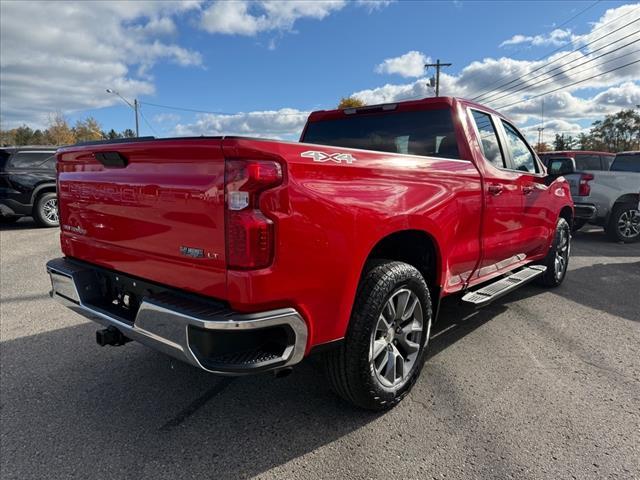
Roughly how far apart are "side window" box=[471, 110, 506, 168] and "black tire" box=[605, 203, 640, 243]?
22.2 ft

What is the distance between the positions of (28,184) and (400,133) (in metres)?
9.49

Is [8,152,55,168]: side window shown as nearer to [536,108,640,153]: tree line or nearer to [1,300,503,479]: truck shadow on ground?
[1,300,503,479]: truck shadow on ground

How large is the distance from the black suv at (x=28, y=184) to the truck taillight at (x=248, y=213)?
9689mm

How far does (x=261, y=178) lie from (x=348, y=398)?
143 centimetres

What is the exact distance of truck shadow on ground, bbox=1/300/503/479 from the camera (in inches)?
91.0

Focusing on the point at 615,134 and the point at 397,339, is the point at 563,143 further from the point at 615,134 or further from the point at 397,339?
the point at 397,339

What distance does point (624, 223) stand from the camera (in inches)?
364

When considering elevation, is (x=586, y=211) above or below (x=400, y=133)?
below

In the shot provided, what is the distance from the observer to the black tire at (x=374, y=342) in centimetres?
245

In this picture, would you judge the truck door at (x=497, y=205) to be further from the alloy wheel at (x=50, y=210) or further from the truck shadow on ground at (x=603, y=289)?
the alloy wheel at (x=50, y=210)

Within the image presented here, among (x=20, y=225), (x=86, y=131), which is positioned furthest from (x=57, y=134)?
(x=20, y=225)

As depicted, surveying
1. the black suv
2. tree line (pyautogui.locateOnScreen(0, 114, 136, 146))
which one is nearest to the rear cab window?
the black suv

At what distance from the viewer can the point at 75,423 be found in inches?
Result: 105

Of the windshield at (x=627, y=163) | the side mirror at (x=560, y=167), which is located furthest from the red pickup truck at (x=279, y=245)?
the windshield at (x=627, y=163)
